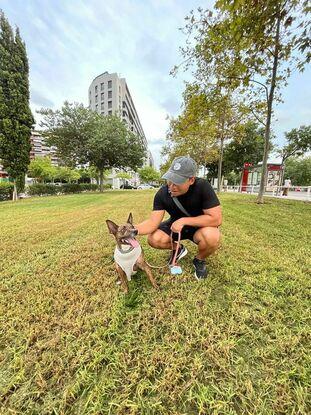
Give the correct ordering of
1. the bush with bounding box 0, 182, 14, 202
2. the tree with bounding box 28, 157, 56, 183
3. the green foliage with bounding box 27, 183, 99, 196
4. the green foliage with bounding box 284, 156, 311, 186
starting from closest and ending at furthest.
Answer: the bush with bounding box 0, 182, 14, 202 → the green foliage with bounding box 27, 183, 99, 196 → the green foliage with bounding box 284, 156, 311, 186 → the tree with bounding box 28, 157, 56, 183

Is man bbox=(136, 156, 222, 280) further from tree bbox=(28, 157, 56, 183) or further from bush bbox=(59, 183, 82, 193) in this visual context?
tree bbox=(28, 157, 56, 183)

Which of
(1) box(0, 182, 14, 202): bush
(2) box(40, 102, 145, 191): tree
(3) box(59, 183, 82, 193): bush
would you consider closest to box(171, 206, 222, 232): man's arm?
(1) box(0, 182, 14, 202): bush

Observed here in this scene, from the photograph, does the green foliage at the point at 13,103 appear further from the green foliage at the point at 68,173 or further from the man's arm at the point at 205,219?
the green foliage at the point at 68,173

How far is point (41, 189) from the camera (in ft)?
72.6

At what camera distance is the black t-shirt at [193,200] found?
2277 mm

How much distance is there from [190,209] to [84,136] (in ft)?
74.5

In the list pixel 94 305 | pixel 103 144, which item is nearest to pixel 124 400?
pixel 94 305

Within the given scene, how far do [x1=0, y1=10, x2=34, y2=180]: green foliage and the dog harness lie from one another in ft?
51.9

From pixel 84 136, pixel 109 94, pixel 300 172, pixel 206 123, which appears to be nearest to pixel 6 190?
pixel 84 136

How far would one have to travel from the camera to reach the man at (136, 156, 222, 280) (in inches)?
84.9

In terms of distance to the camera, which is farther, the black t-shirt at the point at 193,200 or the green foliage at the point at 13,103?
the green foliage at the point at 13,103

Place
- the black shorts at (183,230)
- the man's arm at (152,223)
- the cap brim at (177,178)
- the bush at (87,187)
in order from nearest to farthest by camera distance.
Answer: the cap brim at (177,178)
the man's arm at (152,223)
the black shorts at (183,230)
the bush at (87,187)

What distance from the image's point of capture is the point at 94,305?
6.54ft

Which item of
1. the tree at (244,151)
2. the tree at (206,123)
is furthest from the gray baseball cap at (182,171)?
the tree at (244,151)
